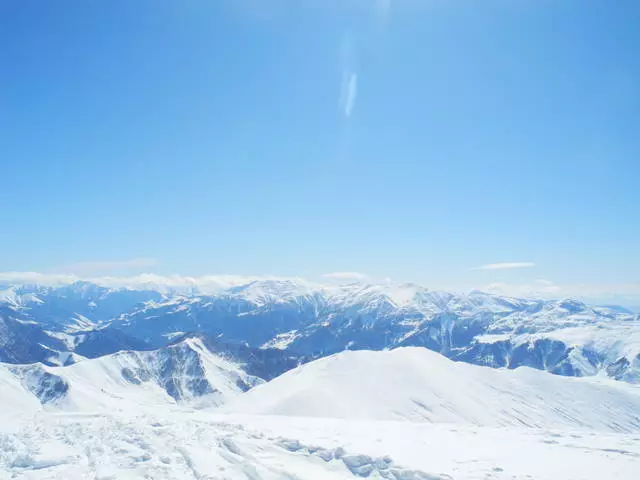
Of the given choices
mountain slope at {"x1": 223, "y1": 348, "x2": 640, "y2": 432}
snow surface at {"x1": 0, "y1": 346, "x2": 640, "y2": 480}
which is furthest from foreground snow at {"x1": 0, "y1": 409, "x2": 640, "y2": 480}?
mountain slope at {"x1": 223, "y1": 348, "x2": 640, "y2": 432}

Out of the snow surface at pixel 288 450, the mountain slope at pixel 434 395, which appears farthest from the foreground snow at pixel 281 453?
the mountain slope at pixel 434 395

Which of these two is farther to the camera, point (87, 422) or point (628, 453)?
point (87, 422)

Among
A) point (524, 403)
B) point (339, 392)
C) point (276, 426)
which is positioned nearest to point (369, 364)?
point (339, 392)

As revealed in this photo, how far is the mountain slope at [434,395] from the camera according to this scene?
305 feet

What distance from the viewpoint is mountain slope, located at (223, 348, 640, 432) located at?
9300 cm

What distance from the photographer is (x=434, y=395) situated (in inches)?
4262

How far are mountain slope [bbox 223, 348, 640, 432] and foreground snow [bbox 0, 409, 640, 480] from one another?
45378mm

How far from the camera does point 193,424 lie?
42062 mm

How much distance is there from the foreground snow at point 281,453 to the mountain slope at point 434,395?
149 ft

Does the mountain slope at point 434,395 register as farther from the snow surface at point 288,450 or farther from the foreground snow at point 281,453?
the foreground snow at point 281,453

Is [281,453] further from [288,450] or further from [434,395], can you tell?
[434,395]

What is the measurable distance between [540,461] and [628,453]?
11.2 meters

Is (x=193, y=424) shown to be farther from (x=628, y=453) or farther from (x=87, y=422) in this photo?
(x=628, y=453)

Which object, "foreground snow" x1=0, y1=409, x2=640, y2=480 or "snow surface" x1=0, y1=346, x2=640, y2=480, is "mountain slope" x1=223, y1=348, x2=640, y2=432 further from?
"foreground snow" x1=0, y1=409, x2=640, y2=480
